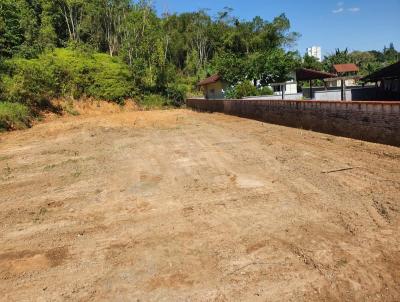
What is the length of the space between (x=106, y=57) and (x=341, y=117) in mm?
30648

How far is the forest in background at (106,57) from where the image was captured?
27.1 metres

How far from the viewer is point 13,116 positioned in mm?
20859

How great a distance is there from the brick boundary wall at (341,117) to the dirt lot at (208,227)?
658mm

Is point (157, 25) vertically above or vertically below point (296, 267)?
above

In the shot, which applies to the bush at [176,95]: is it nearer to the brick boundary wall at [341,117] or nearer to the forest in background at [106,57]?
the forest in background at [106,57]

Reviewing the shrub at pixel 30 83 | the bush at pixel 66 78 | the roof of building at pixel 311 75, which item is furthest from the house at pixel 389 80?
the bush at pixel 66 78

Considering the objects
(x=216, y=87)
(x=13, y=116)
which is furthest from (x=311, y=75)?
(x=13, y=116)

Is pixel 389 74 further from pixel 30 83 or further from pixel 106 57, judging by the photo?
pixel 106 57

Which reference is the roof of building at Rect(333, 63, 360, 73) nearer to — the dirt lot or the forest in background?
the forest in background

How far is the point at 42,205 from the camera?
275 inches

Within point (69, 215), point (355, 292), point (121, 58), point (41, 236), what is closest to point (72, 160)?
point (69, 215)

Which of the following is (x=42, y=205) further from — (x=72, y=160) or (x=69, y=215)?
(x=72, y=160)

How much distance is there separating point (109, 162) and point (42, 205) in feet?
11.7

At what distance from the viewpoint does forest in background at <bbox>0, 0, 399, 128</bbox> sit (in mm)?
27125
